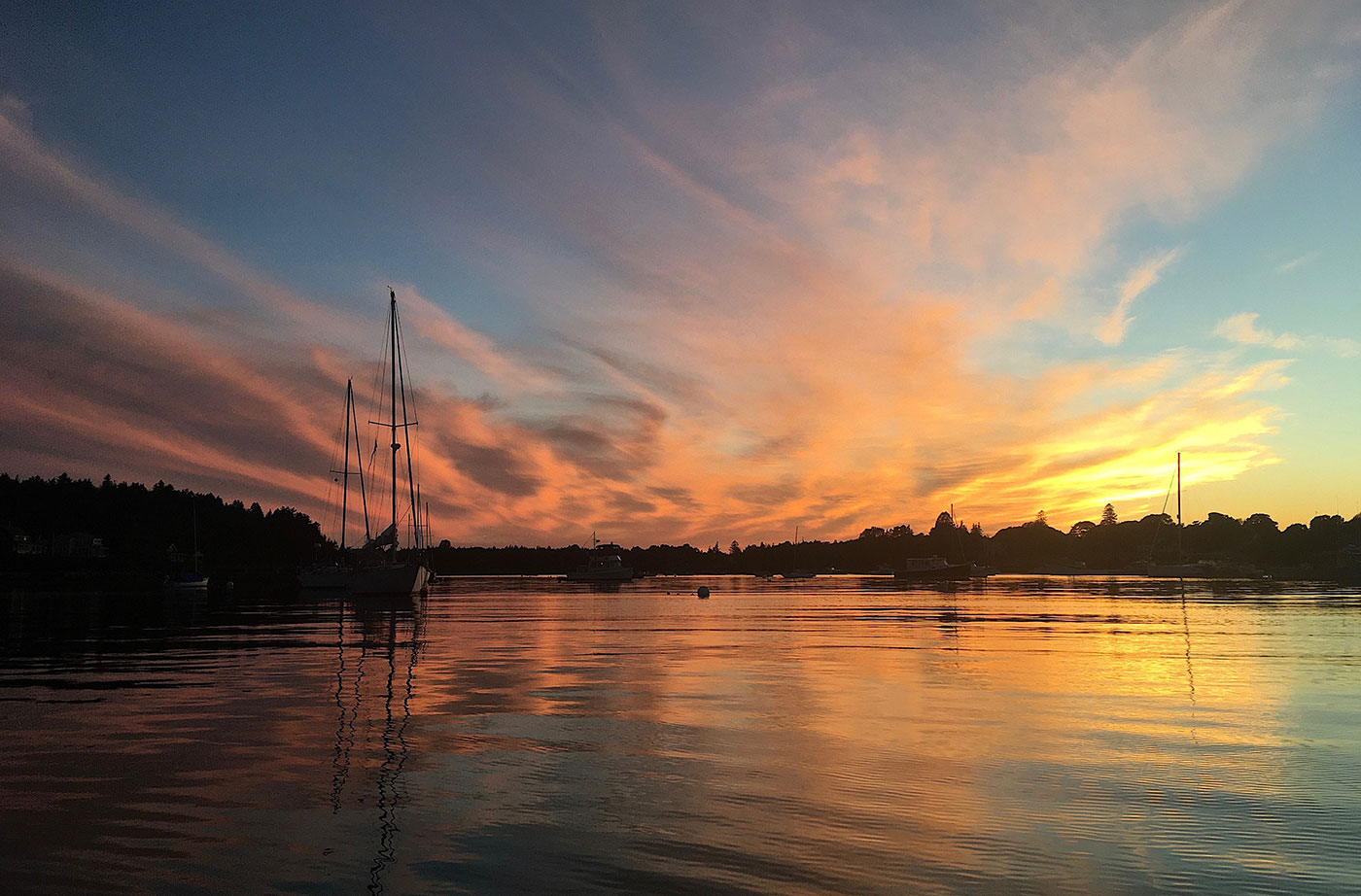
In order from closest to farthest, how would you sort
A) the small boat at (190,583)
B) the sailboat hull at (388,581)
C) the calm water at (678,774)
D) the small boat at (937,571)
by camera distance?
the calm water at (678,774) < the sailboat hull at (388,581) < the small boat at (190,583) < the small boat at (937,571)

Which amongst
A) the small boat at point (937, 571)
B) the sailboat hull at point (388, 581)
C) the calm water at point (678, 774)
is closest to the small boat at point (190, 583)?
the sailboat hull at point (388, 581)

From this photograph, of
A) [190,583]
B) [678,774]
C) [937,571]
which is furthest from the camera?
[937,571]

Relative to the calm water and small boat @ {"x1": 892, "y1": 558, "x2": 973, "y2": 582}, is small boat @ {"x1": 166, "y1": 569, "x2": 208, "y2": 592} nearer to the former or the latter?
the calm water

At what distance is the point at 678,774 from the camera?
13586mm

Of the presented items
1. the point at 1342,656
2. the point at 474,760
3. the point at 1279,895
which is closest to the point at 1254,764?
the point at 1279,895

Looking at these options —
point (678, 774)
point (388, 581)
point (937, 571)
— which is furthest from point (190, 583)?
point (937, 571)

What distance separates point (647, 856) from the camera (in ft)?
31.2

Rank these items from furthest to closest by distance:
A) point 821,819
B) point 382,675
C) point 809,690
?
1. point 382,675
2. point 809,690
3. point 821,819

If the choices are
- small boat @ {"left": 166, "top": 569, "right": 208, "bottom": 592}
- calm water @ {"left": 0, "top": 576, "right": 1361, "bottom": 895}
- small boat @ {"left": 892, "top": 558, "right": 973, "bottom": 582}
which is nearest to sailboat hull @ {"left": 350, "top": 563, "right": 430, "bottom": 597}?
small boat @ {"left": 166, "top": 569, "right": 208, "bottom": 592}

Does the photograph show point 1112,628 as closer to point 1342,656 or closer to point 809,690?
point 1342,656

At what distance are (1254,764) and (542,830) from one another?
37.6 ft

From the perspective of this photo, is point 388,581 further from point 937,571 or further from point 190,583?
point 937,571

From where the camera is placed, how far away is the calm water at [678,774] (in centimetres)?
913

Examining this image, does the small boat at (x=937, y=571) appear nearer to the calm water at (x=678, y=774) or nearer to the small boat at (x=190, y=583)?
the small boat at (x=190, y=583)
